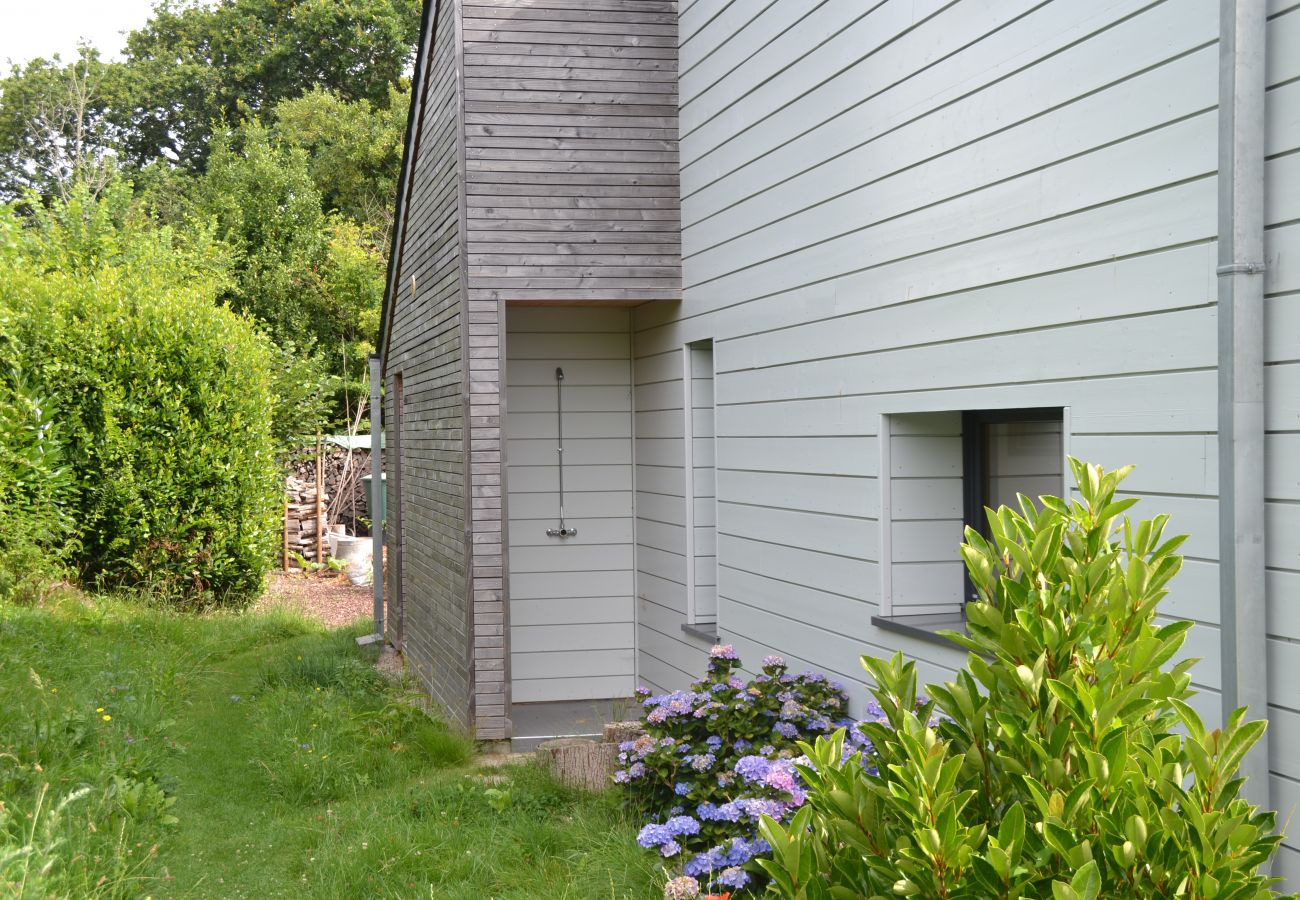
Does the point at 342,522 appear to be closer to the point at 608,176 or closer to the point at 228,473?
the point at 228,473

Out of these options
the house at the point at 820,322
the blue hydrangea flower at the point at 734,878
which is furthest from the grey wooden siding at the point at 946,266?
the blue hydrangea flower at the point at 734,878

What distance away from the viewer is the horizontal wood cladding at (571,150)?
7562mm

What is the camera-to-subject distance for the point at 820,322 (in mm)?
5656

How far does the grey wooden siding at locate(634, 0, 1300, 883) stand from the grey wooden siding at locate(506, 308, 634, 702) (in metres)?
1.18

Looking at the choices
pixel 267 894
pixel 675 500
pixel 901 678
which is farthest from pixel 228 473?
pixel 901 678

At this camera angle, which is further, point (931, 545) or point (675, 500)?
point (675, 500)

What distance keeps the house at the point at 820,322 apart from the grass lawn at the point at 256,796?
0.86m

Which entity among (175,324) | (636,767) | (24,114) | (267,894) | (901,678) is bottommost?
(267,894)

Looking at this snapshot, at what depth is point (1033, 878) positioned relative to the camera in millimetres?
2139

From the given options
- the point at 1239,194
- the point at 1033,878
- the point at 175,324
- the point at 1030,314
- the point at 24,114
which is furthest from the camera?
the point at 24,114

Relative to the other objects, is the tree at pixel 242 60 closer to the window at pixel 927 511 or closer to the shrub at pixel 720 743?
the shrub at pixel 720 743

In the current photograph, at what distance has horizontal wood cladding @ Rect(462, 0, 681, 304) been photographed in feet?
24.8

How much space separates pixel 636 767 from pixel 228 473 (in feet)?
30.6

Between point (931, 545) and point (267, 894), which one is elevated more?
point (931, 545)
